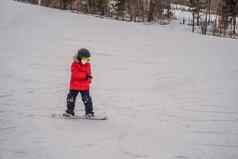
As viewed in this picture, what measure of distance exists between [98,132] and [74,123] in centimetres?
65

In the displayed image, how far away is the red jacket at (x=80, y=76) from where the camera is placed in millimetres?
8727

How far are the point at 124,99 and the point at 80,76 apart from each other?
250 cm

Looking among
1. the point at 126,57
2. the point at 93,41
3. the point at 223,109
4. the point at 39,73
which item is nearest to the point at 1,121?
the point at 223,109

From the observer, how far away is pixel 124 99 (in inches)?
435

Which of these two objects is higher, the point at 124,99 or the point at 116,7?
the point at 116,7

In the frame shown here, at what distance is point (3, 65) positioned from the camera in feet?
48.2

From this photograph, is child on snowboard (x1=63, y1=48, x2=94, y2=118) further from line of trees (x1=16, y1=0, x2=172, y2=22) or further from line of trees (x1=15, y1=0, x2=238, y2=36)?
line of trees (x1=16, y1=0, x2=172, y2=22)

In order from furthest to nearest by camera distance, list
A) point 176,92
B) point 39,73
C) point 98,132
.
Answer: point 39,73, point 176,92, point 98,132

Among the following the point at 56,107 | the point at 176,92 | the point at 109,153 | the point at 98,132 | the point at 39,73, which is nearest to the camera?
the point at 109,153

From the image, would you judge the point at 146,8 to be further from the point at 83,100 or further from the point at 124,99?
the point at 83,100

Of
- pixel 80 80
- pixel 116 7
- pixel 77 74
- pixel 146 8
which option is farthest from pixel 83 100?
pixel 146 8

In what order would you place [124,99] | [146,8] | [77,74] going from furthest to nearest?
[146,8]
[124,99]
[77,74]

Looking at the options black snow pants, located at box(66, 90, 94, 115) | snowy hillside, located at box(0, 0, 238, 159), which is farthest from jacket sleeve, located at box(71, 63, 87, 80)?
snowy hillside, located at box(0, 0, 238, 159)

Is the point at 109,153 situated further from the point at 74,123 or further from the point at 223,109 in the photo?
the point at 223,109
